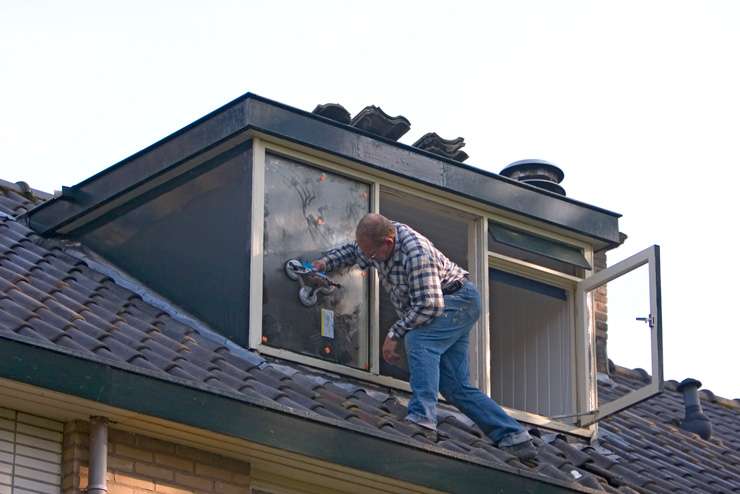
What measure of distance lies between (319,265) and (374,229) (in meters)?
0.66

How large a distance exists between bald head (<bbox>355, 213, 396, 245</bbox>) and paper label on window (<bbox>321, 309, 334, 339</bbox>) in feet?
2.26

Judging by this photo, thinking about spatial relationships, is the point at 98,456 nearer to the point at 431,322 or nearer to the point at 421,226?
the point at 431,322

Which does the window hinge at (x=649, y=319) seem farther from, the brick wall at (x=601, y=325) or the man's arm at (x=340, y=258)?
the brick wall at (x=601, y=325)

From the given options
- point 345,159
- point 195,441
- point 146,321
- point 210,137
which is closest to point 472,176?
point 345,159

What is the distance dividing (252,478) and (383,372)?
2.43 metres

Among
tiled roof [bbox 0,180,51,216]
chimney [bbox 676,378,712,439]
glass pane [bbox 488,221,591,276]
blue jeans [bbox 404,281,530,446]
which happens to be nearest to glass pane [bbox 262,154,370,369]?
blue jeans [bbox 404,281,530,446]

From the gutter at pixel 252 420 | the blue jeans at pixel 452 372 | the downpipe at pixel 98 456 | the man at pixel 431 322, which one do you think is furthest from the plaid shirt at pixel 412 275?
the downpipe at pixel 98 456

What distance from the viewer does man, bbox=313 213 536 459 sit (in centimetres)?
1224

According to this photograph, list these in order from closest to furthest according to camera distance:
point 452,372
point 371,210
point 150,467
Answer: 1. point 150,467
2. point 452,372
3. point 371,210

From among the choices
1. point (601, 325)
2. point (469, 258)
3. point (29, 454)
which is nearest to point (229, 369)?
point (29, 454)

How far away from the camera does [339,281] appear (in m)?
13.0

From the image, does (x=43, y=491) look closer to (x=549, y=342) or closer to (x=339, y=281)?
(x=339, y=281)

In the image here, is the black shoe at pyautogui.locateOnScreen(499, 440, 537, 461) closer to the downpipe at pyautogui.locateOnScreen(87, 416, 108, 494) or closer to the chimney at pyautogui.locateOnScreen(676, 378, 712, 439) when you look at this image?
the downpipe at pyautogui.locateOnScreen(87, 416, 108, 494)

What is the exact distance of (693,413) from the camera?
642 inches
